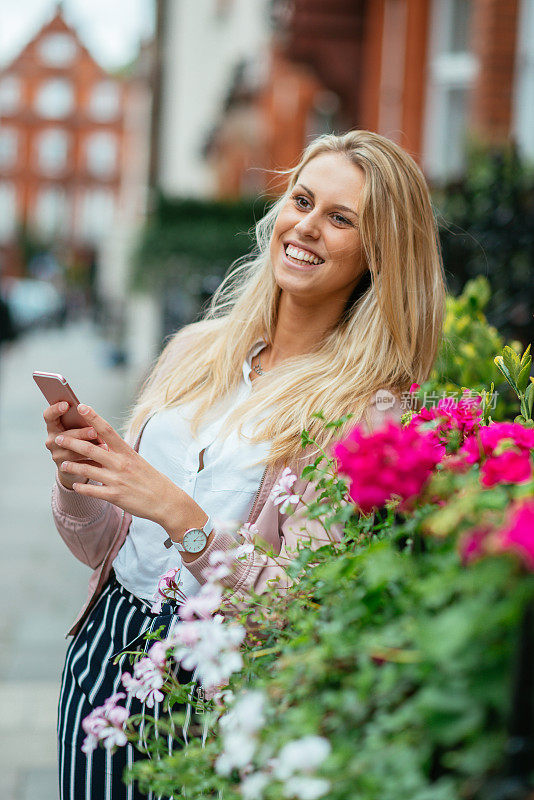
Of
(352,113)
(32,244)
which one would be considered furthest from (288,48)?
(32,244)

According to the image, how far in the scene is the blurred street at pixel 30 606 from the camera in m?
3.55

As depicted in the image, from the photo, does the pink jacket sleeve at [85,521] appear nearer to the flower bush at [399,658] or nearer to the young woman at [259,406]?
the young woman at [259,406]

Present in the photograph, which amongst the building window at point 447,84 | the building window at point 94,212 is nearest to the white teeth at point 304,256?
the building window at point 447,84

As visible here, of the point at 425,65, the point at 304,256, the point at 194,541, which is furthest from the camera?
the point at 425,65

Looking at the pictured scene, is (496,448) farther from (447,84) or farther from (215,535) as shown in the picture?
(447,84)

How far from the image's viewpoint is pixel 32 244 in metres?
63.2

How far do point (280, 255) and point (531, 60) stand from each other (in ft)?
13.2

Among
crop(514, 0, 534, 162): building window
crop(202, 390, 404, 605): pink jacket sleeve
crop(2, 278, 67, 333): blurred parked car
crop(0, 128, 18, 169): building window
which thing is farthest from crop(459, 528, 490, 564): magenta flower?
crop(0, 128, 18, 169): building window

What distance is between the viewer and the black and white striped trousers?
198 centimetres

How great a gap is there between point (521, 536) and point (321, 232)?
1.51 m

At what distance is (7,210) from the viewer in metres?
65.1

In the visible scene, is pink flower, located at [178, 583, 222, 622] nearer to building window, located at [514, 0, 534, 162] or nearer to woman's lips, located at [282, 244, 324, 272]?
woman's lips, located at [282, 244, 324, 272]

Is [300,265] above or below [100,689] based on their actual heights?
above

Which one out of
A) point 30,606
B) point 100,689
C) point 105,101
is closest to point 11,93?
point 105,101
